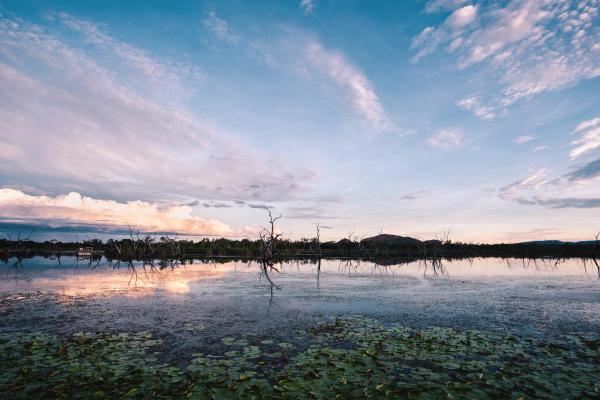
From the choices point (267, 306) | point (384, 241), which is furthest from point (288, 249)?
point (267, 306)

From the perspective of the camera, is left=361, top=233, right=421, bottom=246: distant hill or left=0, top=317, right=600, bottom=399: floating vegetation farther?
left=361, top=233, right=421, bottom=246: distant hill

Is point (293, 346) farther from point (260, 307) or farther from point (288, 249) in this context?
point (288, 249)

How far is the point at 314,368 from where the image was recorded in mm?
7414

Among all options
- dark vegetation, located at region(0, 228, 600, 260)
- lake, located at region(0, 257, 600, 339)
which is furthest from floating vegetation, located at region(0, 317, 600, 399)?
dark vegetation, located at region(0, 228, 600, 260)

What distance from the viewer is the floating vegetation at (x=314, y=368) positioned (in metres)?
6.29

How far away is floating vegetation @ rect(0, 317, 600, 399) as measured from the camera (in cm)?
629

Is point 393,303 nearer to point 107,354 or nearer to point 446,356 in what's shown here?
point 446,356

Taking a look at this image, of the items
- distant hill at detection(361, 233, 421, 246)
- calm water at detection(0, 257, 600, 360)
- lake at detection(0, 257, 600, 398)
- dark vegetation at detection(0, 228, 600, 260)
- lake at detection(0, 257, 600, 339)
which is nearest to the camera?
lake at detection(0, 257, 600, 398)

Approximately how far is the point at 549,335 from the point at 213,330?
32.1 feet

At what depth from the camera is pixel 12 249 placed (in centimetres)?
7369

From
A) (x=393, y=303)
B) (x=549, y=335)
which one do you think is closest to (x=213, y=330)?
(x=393, y=303)

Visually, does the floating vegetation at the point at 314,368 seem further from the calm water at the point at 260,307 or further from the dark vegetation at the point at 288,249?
the dark vegetation at the point at 288,249

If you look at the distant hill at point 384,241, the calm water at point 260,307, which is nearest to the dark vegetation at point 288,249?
the distant hill at point 384,241

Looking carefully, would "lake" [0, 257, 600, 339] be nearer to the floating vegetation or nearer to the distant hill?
the floating vegetation
